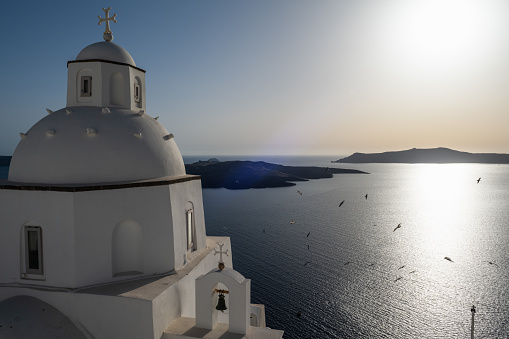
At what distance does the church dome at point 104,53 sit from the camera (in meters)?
11.3

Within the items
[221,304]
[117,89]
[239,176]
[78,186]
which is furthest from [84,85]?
[239,176]

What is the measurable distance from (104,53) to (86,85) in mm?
1323

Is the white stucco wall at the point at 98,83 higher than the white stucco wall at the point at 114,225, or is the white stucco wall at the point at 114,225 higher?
the white stucco wall at the point at 98,83

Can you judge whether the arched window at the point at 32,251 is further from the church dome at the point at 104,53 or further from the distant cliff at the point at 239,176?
the distant cliff at the point at 239,176

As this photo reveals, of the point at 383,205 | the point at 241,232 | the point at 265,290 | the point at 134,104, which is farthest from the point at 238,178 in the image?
the point at 134,104

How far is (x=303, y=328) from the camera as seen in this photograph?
2220 centimetres

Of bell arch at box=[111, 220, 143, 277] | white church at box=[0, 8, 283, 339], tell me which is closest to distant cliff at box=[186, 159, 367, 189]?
white church at box=[0, 8, 283, 339]

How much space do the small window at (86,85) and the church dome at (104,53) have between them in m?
0.71

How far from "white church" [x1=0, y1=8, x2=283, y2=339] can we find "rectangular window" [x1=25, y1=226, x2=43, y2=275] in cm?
3

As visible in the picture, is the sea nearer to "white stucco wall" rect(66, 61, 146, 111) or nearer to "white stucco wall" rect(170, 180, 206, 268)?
"white stucco wall" rect(170, 180, 206, 268)

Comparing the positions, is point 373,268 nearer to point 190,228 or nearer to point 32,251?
point 190,228

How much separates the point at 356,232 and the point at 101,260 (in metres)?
42.2

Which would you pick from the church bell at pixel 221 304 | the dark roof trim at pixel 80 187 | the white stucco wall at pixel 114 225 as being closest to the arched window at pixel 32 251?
the dark roof trim at pixel 80 187

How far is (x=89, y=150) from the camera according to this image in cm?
947
